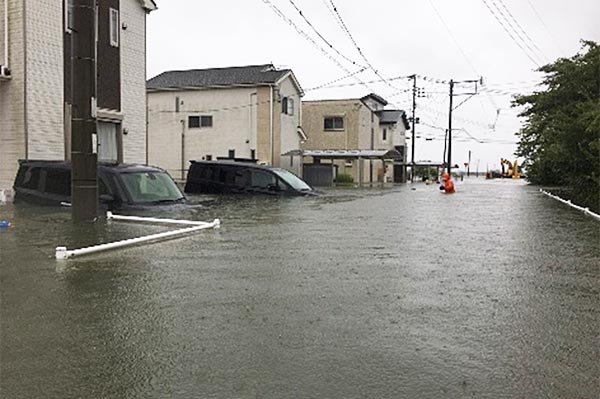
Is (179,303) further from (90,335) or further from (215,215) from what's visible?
(215,215)

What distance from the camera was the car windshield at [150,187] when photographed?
11870mm

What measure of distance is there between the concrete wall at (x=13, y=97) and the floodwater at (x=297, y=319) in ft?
22.7

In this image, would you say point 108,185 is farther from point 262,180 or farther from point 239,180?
point 262,180

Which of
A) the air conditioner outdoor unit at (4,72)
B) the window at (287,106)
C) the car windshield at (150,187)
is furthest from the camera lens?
the window at (287,106)

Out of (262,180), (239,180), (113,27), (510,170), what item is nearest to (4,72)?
(113,27)

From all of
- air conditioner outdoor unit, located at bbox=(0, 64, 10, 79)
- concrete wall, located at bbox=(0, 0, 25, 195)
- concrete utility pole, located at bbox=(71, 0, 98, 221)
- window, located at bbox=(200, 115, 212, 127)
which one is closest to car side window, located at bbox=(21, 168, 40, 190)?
concrete wall, located at bbox=(0, 0, 25, 195)

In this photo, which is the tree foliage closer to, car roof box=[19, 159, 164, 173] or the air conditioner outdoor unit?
car roof box=[19, 159, 164, 173]

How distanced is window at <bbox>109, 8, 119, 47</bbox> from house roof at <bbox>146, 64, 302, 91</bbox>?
1653cm

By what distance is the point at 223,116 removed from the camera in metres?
35.1

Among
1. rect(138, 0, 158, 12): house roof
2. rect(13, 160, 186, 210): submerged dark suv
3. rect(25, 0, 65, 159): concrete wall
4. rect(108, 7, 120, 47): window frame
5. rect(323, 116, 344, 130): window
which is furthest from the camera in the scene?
rect(323, 116, 344, 130): window

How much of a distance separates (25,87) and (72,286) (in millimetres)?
10859

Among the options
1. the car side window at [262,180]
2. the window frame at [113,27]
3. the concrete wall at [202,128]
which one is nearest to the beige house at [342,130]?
the concrete wall at [202,128]

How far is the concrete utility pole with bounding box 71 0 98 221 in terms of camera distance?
990 centimetres

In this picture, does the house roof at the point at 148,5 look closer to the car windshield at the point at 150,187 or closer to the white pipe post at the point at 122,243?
the car windshield at the point at 150,187
